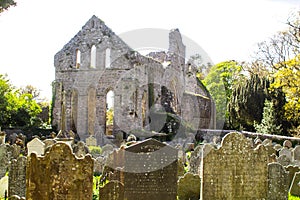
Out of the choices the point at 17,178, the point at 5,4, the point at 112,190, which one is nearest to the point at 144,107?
the point at 5,4

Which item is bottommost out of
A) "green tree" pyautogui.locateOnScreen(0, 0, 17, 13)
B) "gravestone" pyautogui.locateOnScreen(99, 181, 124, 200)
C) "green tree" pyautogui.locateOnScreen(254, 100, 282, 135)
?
"gravestone" pyautogui.locateOnScreen(99, 181, 124, 200)

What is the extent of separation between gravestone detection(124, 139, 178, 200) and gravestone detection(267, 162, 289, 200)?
7.97 ft

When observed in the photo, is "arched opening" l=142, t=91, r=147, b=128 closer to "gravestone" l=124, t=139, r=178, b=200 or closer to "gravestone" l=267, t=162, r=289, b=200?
"gravestone" l=267, t=162, r=289, b=200

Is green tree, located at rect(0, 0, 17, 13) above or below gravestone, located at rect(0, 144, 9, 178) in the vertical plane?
above

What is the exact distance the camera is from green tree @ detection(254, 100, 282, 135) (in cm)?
2827


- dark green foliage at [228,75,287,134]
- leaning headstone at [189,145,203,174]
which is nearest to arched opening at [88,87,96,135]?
dark green foliage at [228,75,287,134]

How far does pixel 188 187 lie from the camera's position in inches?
367

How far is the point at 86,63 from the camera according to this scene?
26.1 metres

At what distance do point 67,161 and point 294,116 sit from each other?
24.3 m

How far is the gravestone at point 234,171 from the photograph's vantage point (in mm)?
7590

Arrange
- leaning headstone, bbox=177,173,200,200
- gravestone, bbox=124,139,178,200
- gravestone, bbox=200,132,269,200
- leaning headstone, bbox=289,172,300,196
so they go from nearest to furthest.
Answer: gravestone, bbox=124,139,178,200, gravestone, bbox=200,132,269,200, leaning headstone, bbox=177,173,200,200, leaning headstone, bbox=289,172,300,196

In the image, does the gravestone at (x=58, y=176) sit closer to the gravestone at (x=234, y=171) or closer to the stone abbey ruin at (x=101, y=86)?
the gravestone at (x=234, y=171)

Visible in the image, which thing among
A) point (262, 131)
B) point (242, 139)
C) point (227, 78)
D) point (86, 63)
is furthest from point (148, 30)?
point (227, 78)

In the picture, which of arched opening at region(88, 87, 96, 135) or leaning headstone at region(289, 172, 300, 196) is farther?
arched opening at region(88, 87, 96, 135)
